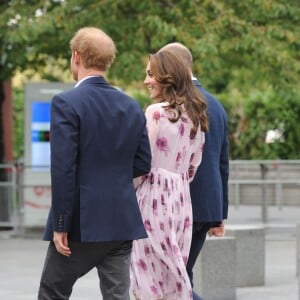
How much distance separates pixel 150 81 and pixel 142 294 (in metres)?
1.17

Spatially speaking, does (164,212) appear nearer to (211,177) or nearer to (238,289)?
(211,177)

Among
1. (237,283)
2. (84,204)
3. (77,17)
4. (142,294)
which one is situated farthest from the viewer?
(77,17)

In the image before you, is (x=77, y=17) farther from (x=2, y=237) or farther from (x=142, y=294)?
(x=142, y=294)

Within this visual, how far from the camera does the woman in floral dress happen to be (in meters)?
6.62

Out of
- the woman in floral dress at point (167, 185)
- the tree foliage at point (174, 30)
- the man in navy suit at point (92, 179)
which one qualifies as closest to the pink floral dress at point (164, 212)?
the woman in floral dress at point (167, 185)

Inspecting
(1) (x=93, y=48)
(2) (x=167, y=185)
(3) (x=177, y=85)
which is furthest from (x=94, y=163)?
(3) (x=177, y=85)

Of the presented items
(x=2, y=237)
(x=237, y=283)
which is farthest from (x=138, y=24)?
(x=237, y=283)

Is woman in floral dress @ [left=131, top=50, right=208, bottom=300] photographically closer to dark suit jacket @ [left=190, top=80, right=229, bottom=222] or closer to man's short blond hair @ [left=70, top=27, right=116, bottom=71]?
dark suit jacket @ [left=190, top=80, right=229, bottom=222]

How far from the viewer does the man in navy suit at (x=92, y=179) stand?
222 inches

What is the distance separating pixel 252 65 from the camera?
18.2 m

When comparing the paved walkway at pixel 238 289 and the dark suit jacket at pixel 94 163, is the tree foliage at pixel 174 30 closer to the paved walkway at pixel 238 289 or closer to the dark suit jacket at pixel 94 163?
the paved walkway at pixel 238 289

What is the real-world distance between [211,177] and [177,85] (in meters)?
0.66

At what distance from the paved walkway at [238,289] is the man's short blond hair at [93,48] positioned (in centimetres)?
443

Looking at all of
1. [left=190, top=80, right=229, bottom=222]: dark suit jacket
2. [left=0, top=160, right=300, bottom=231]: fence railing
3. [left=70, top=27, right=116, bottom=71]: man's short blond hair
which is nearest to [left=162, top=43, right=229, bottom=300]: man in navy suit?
[left=190, top=80, right=229, bottom=222]: dark suit jacket
